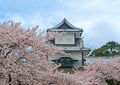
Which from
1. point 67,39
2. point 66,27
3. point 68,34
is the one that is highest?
point 66,27

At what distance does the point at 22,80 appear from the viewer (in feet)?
29.6

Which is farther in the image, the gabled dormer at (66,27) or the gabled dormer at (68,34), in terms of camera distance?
the gabled dormer at (68,34)

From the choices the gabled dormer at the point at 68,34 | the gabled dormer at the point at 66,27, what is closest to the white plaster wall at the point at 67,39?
the gabled dormer at the point at 68,34

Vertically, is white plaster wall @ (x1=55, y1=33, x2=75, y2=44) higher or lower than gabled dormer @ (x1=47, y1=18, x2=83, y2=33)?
lower

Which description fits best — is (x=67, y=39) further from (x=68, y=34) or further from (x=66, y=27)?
(x=66, y=27)

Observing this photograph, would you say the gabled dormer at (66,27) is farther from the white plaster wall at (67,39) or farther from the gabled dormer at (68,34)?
the white plaster wall at (67,39)

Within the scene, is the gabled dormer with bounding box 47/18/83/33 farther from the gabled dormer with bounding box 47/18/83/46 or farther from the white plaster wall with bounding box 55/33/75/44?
the white plaster wall with bounding box 55/33/75/44

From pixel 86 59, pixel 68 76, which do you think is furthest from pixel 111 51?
pixel 68 76

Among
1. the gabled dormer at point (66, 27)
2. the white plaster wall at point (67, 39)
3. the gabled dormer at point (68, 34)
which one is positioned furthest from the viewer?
the white plaster wall at point (67, 39)

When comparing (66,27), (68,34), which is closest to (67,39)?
(68,34)

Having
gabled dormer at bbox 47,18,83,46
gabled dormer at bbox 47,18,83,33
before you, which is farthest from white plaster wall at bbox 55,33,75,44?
gabled dormer at bbox 47,18,83,33

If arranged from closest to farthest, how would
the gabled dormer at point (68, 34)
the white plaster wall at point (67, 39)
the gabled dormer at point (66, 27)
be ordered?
the gabled dormer at point (66, 27), the gabled dormer at point (68, 34), the white plaster wall at point (67, 39)

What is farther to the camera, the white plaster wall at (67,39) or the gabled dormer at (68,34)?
the white plaster wall at (67,39)

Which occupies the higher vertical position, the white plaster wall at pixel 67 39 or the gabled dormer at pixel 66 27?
the gabled dormer at pixel 66 27
